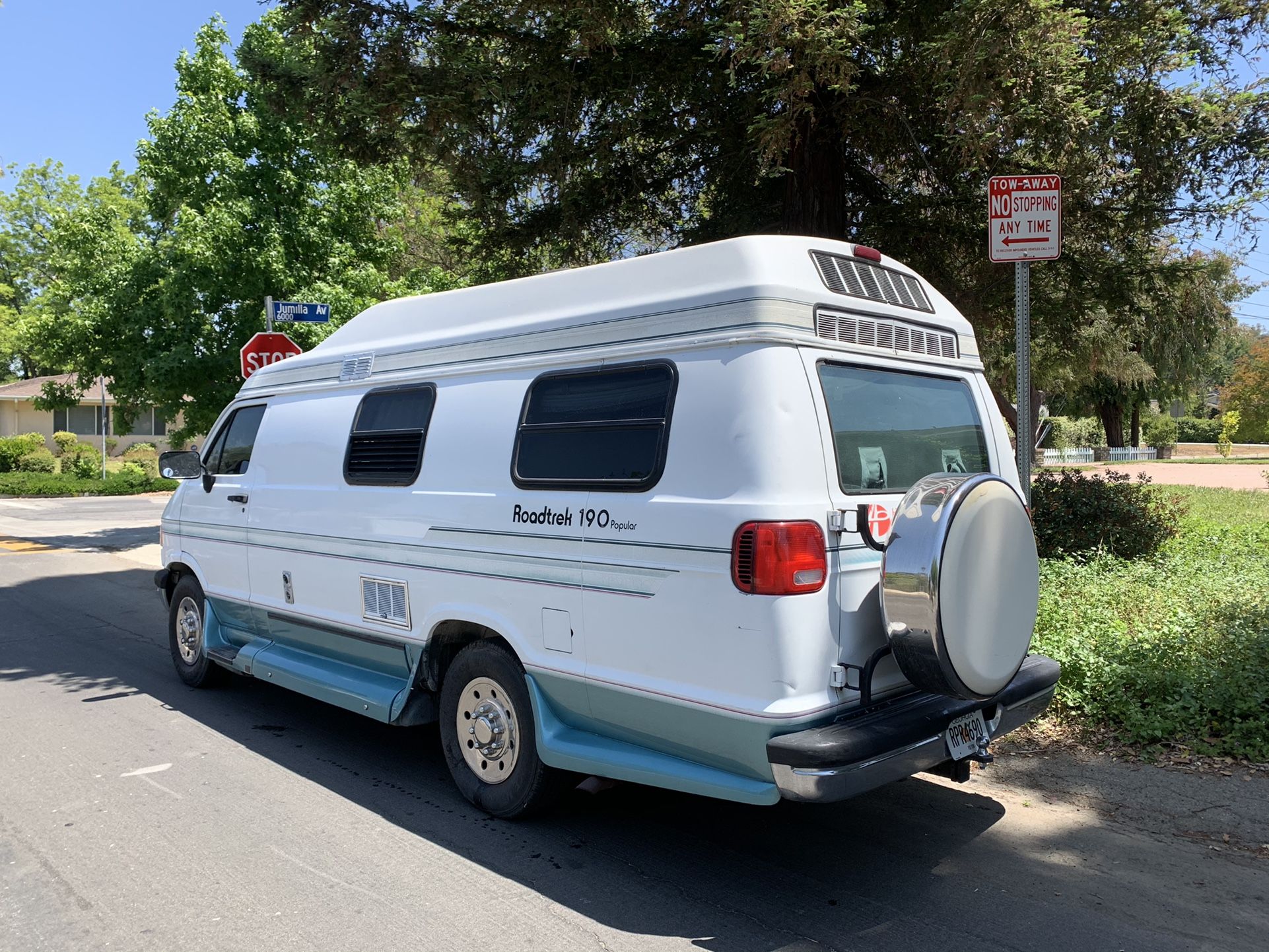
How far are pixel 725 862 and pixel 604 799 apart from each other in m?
0.97

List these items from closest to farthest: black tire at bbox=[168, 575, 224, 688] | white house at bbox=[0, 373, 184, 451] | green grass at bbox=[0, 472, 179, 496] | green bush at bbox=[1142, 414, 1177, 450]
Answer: black tire at bbox=[168, 575, 224, 688], green grass at bbox=[0, 472, 179, 496], white house at bbox=[0, 373, 184, 451], green bush at bbox=[1142, 414, 1177, 450]

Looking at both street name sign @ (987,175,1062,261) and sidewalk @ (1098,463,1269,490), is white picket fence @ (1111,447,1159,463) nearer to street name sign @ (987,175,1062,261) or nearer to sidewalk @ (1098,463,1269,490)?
sidewalk @ (1098,463,1269,490)

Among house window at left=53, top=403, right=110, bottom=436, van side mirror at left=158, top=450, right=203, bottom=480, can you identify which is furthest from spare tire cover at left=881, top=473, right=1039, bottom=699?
house window at left=53, top=403, right=110, bottom=436

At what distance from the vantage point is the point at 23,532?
1962 centimetres

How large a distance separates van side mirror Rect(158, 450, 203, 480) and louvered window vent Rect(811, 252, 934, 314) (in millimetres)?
4962

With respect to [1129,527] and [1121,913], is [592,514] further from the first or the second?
[1129,527]

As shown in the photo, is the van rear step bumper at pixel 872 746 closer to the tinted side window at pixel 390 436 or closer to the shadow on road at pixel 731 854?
the shadow on road at pixel 731 854

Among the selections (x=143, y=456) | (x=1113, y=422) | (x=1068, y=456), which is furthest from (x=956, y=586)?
(x=1113, y=422)

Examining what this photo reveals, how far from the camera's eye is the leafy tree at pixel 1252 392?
1455 inches

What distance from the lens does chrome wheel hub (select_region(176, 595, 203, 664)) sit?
7.33m

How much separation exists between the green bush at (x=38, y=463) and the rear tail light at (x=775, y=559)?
39.0 metres

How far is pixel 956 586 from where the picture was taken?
382 centimetres

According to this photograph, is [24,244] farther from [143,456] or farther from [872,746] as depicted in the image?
[872,746]

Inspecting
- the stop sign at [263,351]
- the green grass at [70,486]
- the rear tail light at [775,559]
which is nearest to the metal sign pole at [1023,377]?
the rear tail light at [775,559]
